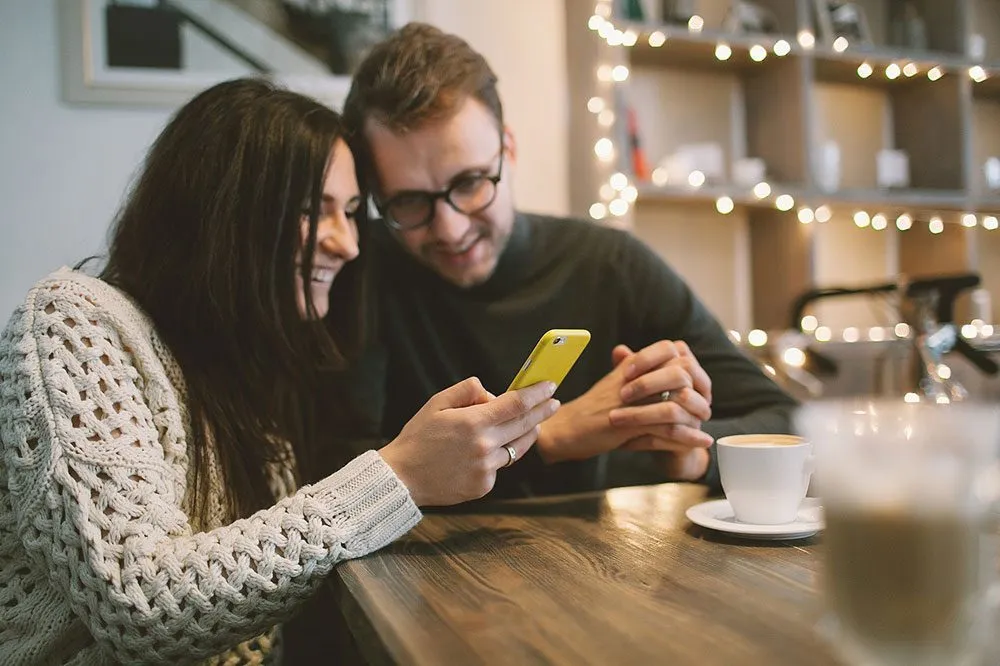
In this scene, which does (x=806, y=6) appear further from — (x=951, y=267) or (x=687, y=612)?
(x=687, y=612)

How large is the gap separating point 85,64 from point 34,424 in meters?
1.72

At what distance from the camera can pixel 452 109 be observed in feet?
4.58

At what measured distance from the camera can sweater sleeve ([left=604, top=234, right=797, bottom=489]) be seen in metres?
1.33

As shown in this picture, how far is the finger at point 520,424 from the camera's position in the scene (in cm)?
89

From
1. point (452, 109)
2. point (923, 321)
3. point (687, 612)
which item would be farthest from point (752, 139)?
point (687, 612)

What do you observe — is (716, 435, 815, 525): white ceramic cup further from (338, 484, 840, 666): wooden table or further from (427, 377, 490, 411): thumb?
(427, 377, 490, 411): thumb

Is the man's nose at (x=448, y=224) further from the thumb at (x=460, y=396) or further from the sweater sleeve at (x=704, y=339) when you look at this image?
the thumb at (x=460, y=396)

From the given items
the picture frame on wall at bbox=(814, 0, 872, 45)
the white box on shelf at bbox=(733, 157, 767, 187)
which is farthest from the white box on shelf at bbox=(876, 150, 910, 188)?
the white box on shelf at bbox=(733, 157, 767, 187)

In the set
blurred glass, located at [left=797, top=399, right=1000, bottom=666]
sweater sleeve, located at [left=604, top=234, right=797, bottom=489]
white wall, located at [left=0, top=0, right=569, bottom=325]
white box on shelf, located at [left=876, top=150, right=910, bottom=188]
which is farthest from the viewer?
white box on shelf, located at [left=876, top=150, right=910, bottom=188]

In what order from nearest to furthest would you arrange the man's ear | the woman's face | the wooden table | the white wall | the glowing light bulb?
the wooden table
the woman's face
the man's ear
the white wall
the glowing light bulb

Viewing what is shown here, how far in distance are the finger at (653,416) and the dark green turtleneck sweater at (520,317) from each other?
427mm

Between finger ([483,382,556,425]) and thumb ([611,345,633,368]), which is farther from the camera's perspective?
thumb ([611,345,633,368])

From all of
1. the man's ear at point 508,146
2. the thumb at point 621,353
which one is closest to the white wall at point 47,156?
the man's ear at point 508,146

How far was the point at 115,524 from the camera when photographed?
2.53 ft
